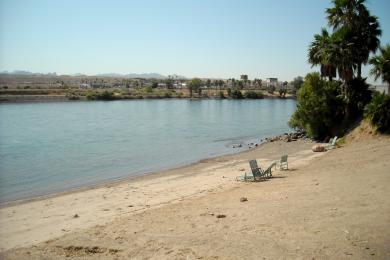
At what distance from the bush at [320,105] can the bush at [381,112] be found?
21.3 ft

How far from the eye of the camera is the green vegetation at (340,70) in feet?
105

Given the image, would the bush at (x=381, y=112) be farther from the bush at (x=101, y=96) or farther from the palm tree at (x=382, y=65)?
the bush at (x=101, y=96)

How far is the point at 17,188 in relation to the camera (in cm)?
2414

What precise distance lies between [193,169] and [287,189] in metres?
13.2

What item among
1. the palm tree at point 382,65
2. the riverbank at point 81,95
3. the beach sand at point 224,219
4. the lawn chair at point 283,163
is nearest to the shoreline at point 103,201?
the beach sand at point 224,219

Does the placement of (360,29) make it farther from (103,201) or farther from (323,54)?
(103,201)

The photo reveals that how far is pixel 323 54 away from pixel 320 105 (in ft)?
14.6

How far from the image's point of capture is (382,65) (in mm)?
27859

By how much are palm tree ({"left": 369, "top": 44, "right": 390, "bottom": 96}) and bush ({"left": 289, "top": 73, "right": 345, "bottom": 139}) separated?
5.57 meters

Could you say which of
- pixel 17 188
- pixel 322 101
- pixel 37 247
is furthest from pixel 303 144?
pixel 37 247

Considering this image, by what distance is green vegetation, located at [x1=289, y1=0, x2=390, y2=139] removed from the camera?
3206cm

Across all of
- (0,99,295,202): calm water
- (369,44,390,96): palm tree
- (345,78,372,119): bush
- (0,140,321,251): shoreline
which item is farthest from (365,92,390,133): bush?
(0,99,295,202): calm water

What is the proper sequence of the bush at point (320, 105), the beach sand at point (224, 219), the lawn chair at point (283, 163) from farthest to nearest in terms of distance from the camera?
the bush at point (320, 105) < the lawn chair at point (283, 163) < the beach sand at point (224, 219)

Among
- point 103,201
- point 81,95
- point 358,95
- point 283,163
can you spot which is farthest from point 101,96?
point 103,201
